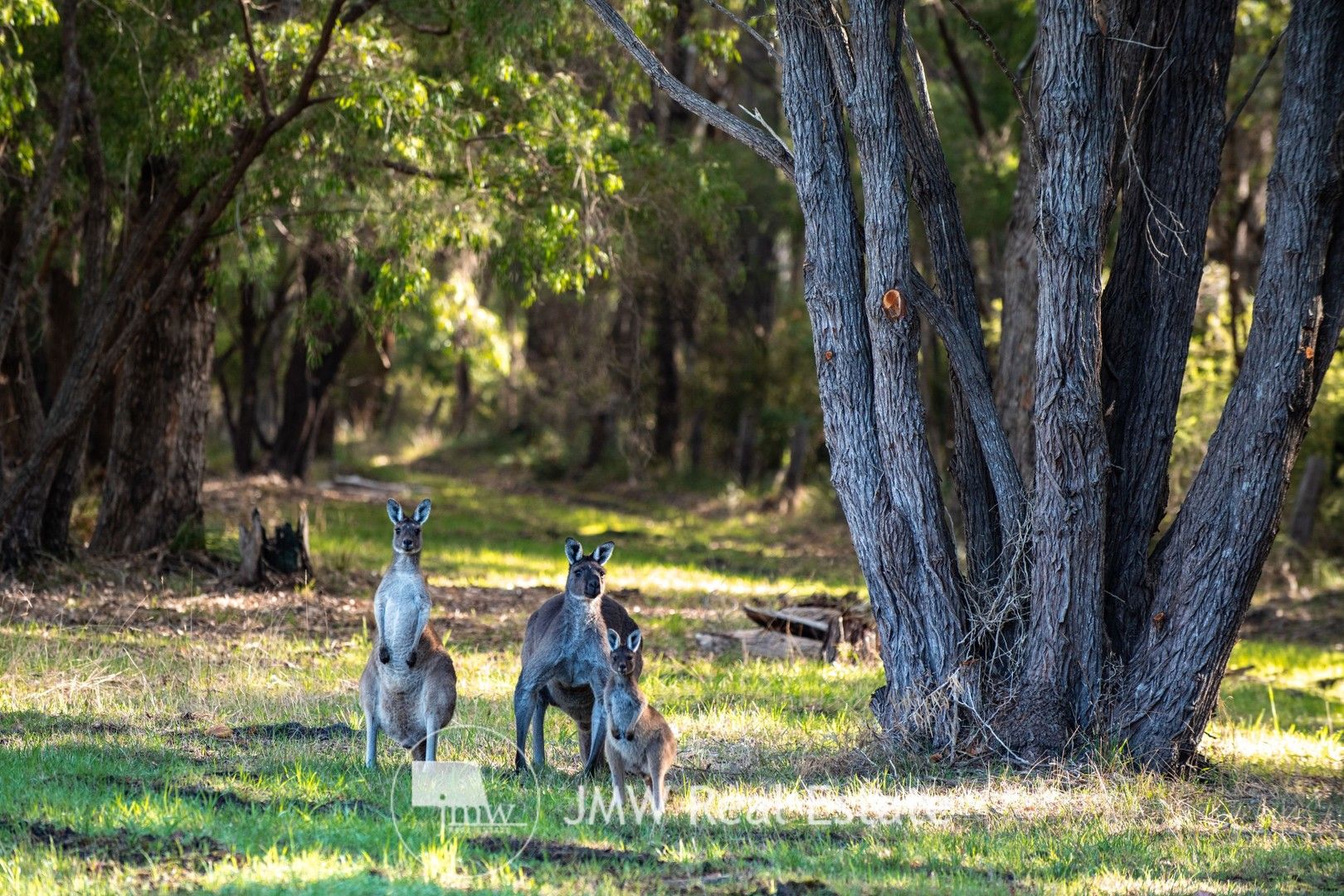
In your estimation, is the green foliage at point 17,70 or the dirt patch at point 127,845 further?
the green foliage at point 17,70

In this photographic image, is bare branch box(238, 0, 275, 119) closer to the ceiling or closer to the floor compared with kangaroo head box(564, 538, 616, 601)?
closer to the ceiling

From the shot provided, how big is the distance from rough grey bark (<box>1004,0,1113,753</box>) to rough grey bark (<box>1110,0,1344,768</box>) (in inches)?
18.7

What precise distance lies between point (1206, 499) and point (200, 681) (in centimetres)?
678

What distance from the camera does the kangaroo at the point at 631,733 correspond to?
6.75 meters

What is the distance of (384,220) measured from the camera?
14.4m

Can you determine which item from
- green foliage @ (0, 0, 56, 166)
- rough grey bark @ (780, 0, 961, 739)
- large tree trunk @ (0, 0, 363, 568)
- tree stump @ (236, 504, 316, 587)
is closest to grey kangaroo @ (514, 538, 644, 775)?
rough grey bark @ (780, 0, 961, 739)

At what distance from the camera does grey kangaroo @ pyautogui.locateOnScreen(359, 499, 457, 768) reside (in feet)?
23.8

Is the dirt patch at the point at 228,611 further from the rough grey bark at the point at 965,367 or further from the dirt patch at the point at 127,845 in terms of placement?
the dirt patch at the point at 127,845

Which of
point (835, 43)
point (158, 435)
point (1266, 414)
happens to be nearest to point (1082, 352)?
point (1266, 414)

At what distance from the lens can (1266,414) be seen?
8172mm

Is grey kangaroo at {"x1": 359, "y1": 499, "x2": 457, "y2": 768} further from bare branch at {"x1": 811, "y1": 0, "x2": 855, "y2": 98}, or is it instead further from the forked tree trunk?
bare branch at {"x1": 811, "y1": 0, "x2": 855, "y2": 98}

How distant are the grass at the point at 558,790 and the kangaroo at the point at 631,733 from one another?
25 cm

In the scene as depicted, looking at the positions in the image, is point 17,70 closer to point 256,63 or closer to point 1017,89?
point 256,63

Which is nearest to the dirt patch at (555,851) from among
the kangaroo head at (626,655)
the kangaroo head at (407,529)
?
the kangaroo head at (626,655)
